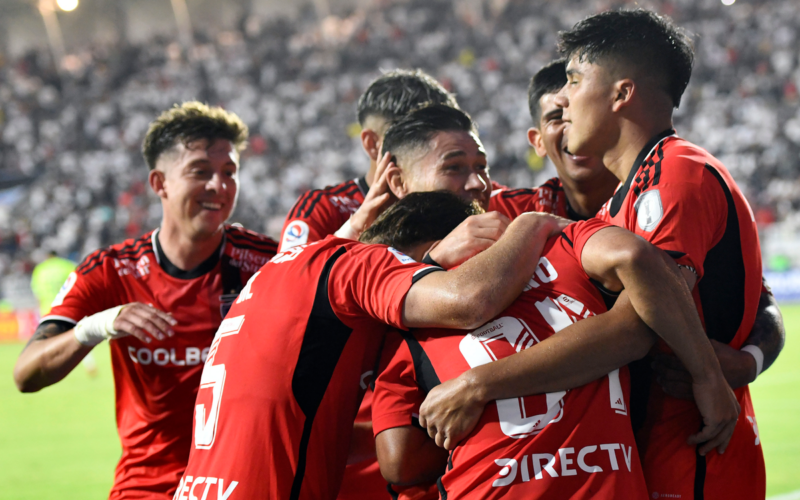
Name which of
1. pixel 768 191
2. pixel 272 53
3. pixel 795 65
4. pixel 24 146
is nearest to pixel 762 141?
pixel 768 191

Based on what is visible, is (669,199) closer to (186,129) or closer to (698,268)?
(698,268)

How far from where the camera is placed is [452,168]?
3.21 meters

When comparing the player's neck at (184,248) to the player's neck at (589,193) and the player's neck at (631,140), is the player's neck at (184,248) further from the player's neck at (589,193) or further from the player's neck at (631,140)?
the player's neck at (631,140)

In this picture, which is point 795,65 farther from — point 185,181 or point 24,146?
point 24,146

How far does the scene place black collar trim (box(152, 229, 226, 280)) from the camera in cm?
384

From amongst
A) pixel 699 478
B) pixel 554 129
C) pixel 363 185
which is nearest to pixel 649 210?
pixel 699 478

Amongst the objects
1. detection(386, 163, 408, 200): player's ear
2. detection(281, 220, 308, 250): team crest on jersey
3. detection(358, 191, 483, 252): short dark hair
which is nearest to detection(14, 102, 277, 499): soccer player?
detection(281, 220, 308, 250): team crest on jersey

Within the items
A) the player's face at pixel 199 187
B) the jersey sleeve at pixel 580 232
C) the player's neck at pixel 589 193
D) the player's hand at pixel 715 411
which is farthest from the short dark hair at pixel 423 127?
the player's hand at pixel 715 411

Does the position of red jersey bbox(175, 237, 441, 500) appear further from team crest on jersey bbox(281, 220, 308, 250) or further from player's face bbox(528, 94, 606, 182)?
player's face bbox(528, 94, 606, 182)

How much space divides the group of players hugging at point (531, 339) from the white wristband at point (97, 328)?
17 millimetres

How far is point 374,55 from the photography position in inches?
1195

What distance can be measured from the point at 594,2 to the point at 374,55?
8.98m

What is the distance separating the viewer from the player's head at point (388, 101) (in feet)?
13.8

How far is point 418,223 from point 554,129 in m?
1.45
